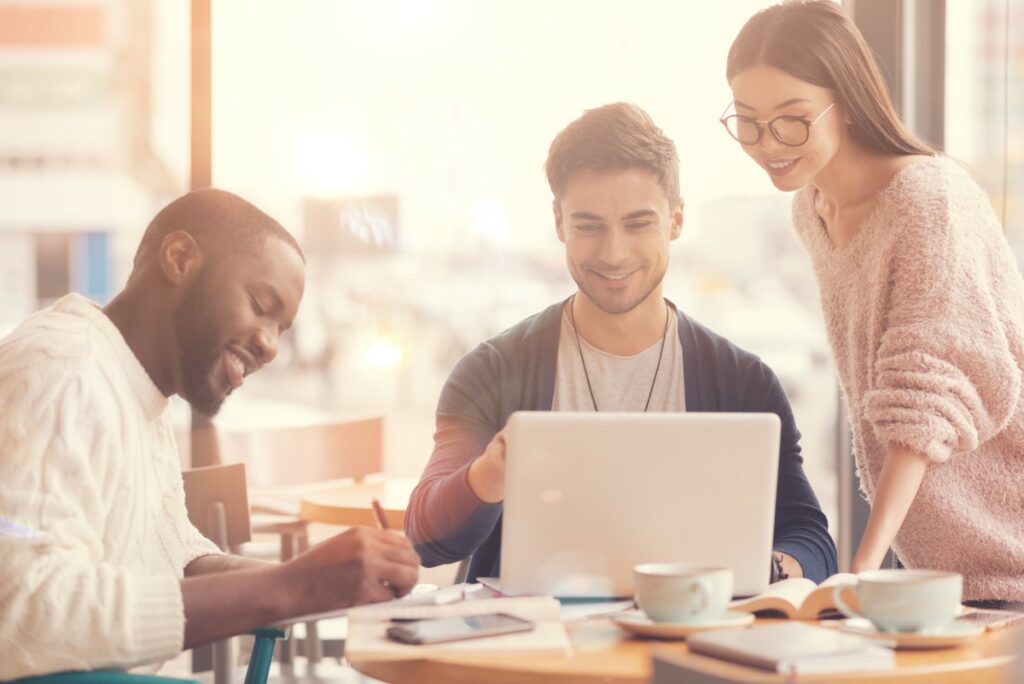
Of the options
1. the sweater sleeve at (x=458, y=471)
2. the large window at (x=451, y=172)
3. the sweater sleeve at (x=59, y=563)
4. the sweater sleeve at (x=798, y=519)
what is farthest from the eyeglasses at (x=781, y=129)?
the large window at (x=451, y=172)

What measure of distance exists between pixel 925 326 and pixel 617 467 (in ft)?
2.00

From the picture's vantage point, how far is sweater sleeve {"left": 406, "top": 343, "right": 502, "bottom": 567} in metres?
1.83

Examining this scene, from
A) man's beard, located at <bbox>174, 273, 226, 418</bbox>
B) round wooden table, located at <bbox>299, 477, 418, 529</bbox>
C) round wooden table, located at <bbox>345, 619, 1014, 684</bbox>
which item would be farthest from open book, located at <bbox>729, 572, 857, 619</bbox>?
round wooden table, located at <bbox>299, 477, 418, 529</bbox>

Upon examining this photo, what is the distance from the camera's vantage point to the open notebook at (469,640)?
4.42 feet

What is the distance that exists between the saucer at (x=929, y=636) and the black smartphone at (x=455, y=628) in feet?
1.33

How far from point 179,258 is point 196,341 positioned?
12 cm

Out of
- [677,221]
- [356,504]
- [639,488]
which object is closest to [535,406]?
[677,221]

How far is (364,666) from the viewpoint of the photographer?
1361 mm

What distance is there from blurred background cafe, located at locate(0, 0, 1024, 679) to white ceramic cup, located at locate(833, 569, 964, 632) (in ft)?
7.73

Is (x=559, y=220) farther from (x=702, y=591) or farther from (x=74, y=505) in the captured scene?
(x=74, y=505)

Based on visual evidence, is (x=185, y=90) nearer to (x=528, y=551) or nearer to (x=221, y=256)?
(x=221, y=256)

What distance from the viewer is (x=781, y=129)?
2.00m

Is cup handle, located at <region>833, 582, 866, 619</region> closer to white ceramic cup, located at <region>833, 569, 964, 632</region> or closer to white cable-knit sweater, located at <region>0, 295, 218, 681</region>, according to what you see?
white ceramic cup, located at <region>833, 569, 964, 632</region>

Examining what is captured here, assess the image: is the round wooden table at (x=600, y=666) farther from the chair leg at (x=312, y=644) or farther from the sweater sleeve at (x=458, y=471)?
the chair leg at (x=312, y=644)
